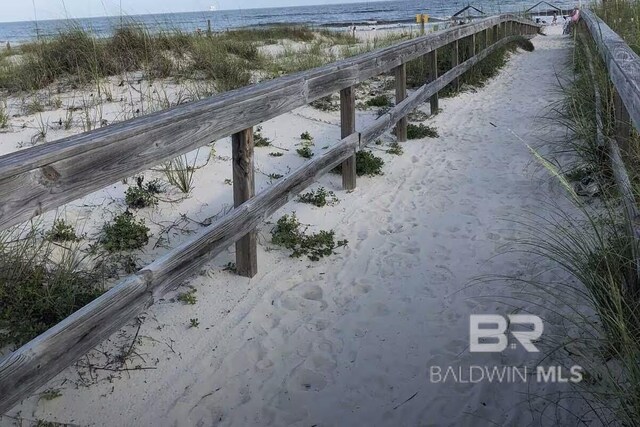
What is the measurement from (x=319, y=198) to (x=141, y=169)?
8.60ft

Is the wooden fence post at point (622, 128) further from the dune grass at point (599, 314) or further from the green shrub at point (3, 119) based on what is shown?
the green shrub at point (3, 119)

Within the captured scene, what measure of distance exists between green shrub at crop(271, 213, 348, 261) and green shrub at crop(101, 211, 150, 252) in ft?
3.04

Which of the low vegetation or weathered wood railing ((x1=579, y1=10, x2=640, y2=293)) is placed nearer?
weathered wood railing ((x1=579, y1=10, x2=640, y2=293))

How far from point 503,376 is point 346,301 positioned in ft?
3.65

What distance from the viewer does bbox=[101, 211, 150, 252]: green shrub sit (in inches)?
152

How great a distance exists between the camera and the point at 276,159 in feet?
19.6

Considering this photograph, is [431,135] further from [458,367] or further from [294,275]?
[458,367]

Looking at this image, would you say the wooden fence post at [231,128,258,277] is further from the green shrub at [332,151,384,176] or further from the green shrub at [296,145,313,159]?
the green shrub at [296,145,313,159]

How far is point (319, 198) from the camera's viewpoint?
16.6ft

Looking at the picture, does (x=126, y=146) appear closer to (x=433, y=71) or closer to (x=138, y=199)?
(x=138, y=199)

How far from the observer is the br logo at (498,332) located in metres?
2.92

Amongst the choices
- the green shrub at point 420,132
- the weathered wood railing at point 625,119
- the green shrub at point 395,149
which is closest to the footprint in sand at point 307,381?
the weathered wood railing at point 625,119

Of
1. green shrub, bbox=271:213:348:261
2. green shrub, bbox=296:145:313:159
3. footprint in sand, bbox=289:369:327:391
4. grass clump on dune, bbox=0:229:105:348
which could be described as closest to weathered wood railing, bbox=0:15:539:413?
green shrub, bbox=271:213:348:261

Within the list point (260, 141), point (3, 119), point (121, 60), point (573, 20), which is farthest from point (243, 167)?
point (573, 20)
